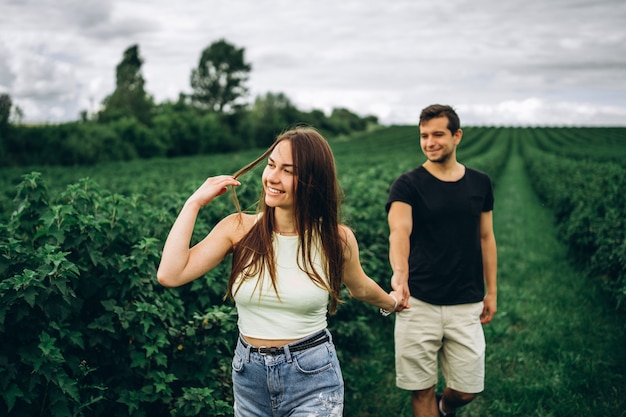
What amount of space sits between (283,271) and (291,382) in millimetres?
446

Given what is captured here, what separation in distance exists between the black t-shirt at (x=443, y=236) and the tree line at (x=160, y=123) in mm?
42839

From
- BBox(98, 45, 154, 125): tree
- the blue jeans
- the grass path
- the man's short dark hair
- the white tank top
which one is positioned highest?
BBox(98, 45, 154, 125): tree

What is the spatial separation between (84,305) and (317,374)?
67.4 inches

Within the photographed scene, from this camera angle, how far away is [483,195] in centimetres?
372

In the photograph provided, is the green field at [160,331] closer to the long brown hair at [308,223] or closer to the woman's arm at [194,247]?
the woman's arm at [194,247]

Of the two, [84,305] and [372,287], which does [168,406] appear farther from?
[372,287]

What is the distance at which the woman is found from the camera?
2.13m

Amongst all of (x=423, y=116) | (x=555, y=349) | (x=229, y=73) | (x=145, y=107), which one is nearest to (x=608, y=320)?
(x=555, y=349)

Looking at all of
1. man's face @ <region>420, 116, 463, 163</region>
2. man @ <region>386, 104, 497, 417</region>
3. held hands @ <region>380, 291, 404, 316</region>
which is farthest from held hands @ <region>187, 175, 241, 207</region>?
man's face @ <region>420, 116, 463, 163</region>

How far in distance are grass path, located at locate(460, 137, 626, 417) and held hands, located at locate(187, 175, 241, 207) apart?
3.56 m

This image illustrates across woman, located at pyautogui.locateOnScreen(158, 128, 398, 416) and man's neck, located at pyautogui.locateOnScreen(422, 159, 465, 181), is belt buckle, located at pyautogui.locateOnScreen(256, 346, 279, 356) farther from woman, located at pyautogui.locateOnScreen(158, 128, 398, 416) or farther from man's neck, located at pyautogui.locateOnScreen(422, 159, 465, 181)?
man's neck, located at pyautogui.locateOnScreen(422, 159, 465, 181)

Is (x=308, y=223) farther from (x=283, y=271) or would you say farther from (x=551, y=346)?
(x=551, y=346)

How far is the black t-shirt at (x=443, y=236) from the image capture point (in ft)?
11.7

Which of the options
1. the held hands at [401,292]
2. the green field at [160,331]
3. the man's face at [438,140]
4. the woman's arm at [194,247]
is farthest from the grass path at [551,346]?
the woman's arm at [194,247]
